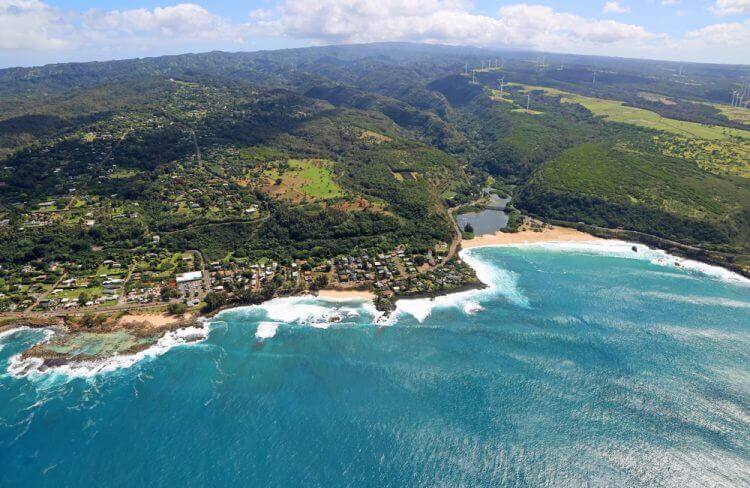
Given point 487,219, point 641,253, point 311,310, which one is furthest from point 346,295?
point 641,253

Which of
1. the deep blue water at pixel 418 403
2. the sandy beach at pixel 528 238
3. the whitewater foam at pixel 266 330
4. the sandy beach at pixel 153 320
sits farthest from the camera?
the sandy beach at pixel 528 238

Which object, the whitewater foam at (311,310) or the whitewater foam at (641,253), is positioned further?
the whitewater foam at (641,253)

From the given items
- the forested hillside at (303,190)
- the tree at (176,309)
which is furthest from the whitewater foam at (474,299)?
the tree at (176,309)

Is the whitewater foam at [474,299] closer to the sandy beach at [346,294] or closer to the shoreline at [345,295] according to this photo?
the shoreline at [345,295]

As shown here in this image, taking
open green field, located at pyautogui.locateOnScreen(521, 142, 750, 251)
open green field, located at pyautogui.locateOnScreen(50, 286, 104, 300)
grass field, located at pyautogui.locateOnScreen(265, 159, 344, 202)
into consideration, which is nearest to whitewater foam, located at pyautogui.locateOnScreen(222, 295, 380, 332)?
open green field, located at pyautogui.locateOnScreen(50, 286, 104, 300)

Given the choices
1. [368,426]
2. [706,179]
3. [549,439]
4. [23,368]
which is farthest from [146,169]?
[706,179]

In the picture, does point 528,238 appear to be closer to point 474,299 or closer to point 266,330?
point 474,299

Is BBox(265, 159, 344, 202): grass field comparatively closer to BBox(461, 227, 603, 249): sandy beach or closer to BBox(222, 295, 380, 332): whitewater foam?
BBox(461, 227, 603, 249): sandy beach
